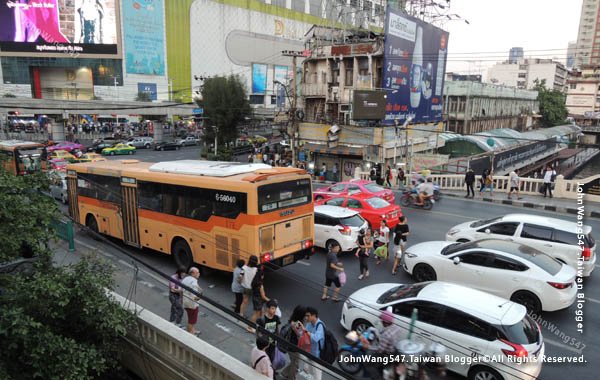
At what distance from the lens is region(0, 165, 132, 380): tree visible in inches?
214

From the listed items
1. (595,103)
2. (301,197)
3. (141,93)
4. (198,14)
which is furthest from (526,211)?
(595,103)

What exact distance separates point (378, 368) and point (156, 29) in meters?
76.0

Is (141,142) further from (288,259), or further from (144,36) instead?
(288,259)

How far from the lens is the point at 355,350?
683 cm

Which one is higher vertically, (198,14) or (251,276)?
(198,14)

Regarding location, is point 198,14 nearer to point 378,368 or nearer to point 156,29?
point 156,29

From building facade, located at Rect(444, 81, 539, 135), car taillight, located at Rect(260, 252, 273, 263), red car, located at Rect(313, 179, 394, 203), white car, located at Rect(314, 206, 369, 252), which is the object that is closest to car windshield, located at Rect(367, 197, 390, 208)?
red car, located at Rect(313, 179, 394, 203)

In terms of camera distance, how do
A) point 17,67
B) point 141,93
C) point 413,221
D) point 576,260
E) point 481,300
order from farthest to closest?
point 141,93 → point 17,67 → point 413,221 → point 576,260 → point 481,300

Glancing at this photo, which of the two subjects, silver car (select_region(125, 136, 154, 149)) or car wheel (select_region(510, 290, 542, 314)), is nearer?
car wheel (select_region(510, 290, 542, 314))

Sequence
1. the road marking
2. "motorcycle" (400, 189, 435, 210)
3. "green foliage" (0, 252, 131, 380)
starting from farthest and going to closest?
"motorcycle" (400, 189, 435, 210) → the road marking → "green foliage" (0, 252, 131, 380)

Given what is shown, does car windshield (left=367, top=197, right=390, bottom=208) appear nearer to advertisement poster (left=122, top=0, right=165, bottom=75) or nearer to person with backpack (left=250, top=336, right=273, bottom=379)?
person with backpack (left=250, top=336, right=273, bottom=379)

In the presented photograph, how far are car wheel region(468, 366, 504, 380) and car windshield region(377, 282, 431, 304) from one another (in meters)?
1.55

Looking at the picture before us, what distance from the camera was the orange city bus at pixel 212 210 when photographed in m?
10.7

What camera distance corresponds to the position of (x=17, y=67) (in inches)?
2611
